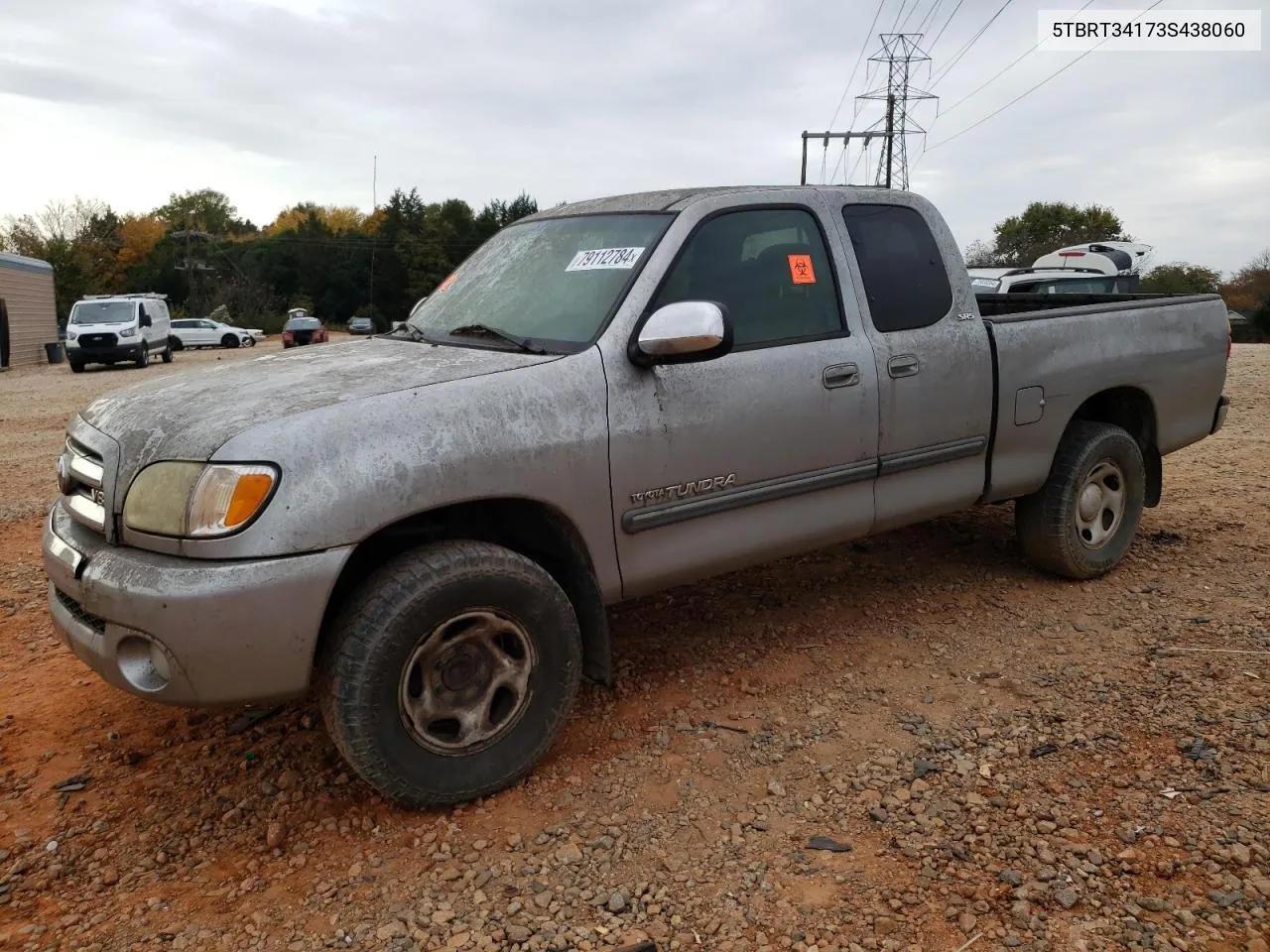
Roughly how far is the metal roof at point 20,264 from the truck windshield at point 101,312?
173 inches

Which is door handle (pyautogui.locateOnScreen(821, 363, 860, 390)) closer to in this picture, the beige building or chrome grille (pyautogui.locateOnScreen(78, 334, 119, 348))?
chrome grille (pyautogui.locateOnScreen(78, 334, 119, 348))

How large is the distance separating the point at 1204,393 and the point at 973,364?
197 centimetres

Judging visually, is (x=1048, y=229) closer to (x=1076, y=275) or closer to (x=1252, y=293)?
(x=1252, y=293)

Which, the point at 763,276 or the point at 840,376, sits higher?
the point at 763,276

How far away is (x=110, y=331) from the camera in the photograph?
24391 millimetres

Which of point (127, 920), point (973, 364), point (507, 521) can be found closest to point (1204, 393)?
point (973, 364)

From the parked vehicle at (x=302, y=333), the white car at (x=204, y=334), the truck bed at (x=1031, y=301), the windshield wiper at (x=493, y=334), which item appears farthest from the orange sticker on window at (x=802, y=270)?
the white car at (x=204, y=334)

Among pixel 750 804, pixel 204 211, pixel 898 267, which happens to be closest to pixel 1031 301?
pixel 898 267

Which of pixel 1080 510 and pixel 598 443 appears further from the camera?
pixel 1080 510

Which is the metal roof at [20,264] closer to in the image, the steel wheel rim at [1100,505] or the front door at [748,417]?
the front door at [748,417]

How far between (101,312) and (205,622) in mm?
26236

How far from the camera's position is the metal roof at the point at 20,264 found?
27691 millimetres

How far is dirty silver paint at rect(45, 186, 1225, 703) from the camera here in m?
2.64

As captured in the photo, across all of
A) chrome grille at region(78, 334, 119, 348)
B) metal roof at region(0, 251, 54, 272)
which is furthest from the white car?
→ chrome grille at region(78, 334, 119, 348)
